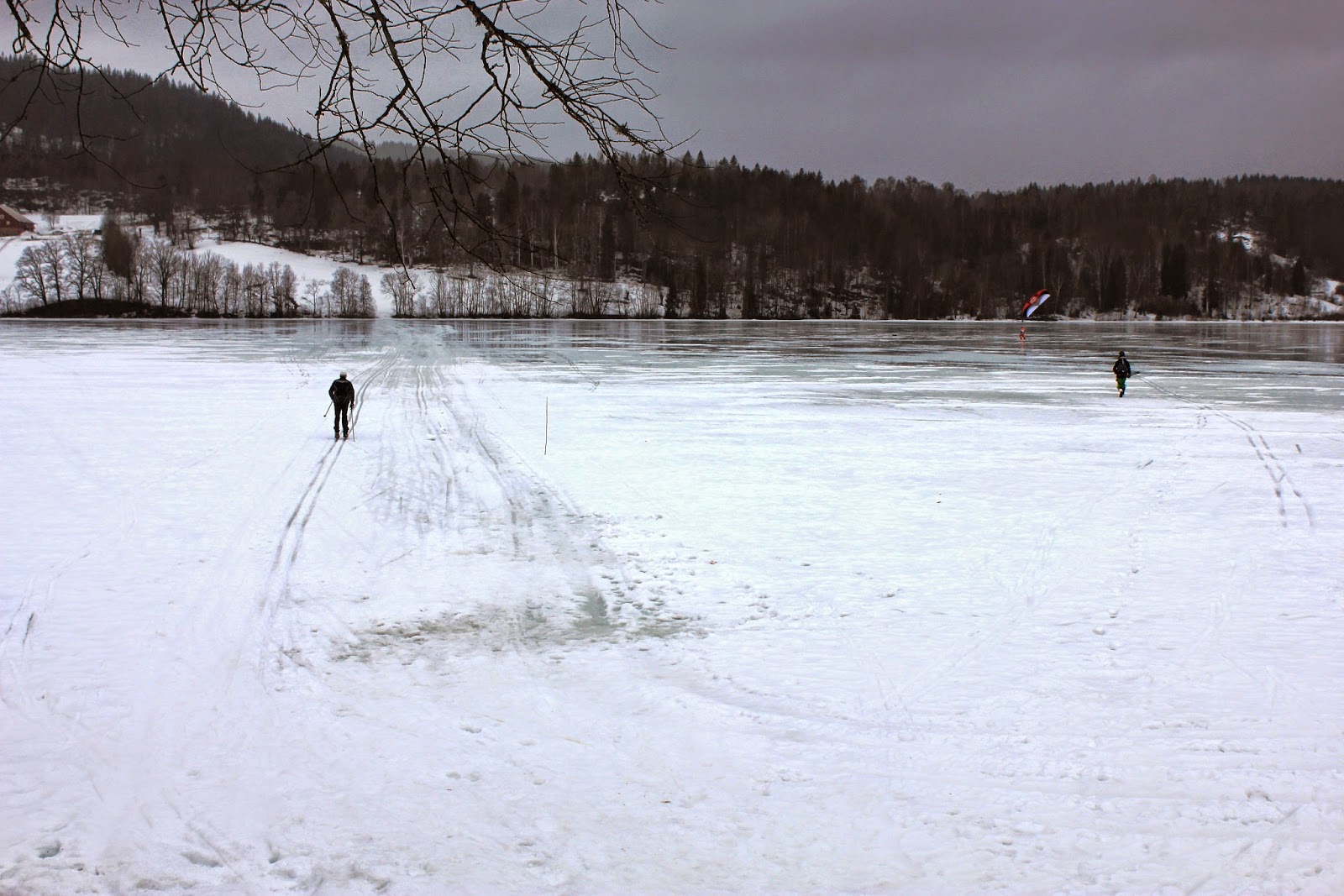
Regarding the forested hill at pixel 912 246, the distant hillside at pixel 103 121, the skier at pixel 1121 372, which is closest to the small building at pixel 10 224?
the forested hill at pixel 912 246

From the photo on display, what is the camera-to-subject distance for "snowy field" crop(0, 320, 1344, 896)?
16.4ft

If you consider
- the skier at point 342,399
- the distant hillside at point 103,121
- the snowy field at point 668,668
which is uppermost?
the distant hillside at point 103,121

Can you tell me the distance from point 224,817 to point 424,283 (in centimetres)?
13673

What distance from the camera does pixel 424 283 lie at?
136 m

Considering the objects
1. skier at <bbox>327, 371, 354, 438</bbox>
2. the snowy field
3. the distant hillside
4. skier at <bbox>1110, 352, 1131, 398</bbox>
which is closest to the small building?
skier at <bbox>327, 371, 354, 438</bbox>

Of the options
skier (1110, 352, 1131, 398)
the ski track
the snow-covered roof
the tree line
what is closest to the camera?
the ski track

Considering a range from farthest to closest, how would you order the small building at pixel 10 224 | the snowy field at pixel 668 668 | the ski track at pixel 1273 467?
the small building at pixel 10 224
the ski track at pixel 1273 467
the snowy field at pixel 668 668

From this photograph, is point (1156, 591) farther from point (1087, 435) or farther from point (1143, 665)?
point (1087, 435)

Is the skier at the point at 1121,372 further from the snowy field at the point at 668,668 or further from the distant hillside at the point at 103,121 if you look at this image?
the distant hillside at the point at 103,121

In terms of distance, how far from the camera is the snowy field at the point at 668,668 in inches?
197

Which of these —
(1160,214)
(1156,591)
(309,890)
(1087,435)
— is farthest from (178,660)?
(1160,214)

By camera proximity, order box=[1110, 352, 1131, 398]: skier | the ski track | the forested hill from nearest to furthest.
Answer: the ski track
box=[1110, 352, 1131, 398]: skier
the forested hill

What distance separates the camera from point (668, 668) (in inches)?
297

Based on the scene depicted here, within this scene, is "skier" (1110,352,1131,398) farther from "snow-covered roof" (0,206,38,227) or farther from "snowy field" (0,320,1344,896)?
"snow-covered roof" (0,206,38,227)
